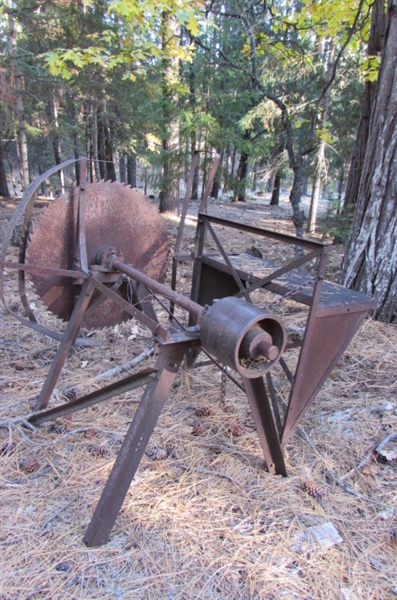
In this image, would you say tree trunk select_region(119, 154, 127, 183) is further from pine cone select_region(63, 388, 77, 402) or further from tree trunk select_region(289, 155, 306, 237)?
pine cone select_region(63, 388, 77, 402)

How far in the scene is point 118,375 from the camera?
3.15m

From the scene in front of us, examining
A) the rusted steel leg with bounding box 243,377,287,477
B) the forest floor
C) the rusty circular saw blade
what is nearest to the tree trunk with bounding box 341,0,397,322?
the forest floor

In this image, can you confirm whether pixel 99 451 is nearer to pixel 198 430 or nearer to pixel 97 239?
pixel 198 430

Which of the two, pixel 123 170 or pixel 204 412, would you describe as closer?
pixel 204 412

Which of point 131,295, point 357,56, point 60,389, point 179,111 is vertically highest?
point 357,56

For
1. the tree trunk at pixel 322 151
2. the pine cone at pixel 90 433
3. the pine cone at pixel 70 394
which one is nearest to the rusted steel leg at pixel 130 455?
the pine cone at pixel 90 433

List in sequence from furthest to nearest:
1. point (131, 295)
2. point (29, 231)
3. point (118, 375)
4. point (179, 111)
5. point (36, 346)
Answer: point (179, 111) → point (36, 346) → point (118, 375) → point (131, 295) → point (29, 231)

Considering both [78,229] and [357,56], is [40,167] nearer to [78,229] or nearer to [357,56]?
[357,56]

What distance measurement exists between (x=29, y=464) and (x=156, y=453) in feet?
2.33

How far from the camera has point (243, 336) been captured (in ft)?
4.91

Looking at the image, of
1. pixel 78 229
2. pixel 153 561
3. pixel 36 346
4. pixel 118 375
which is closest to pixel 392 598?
pixel 153 561

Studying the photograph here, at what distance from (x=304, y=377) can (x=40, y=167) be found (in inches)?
1053

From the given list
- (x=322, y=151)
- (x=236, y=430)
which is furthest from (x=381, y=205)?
(x=322, y=151)

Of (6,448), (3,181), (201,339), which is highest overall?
(201,339)
